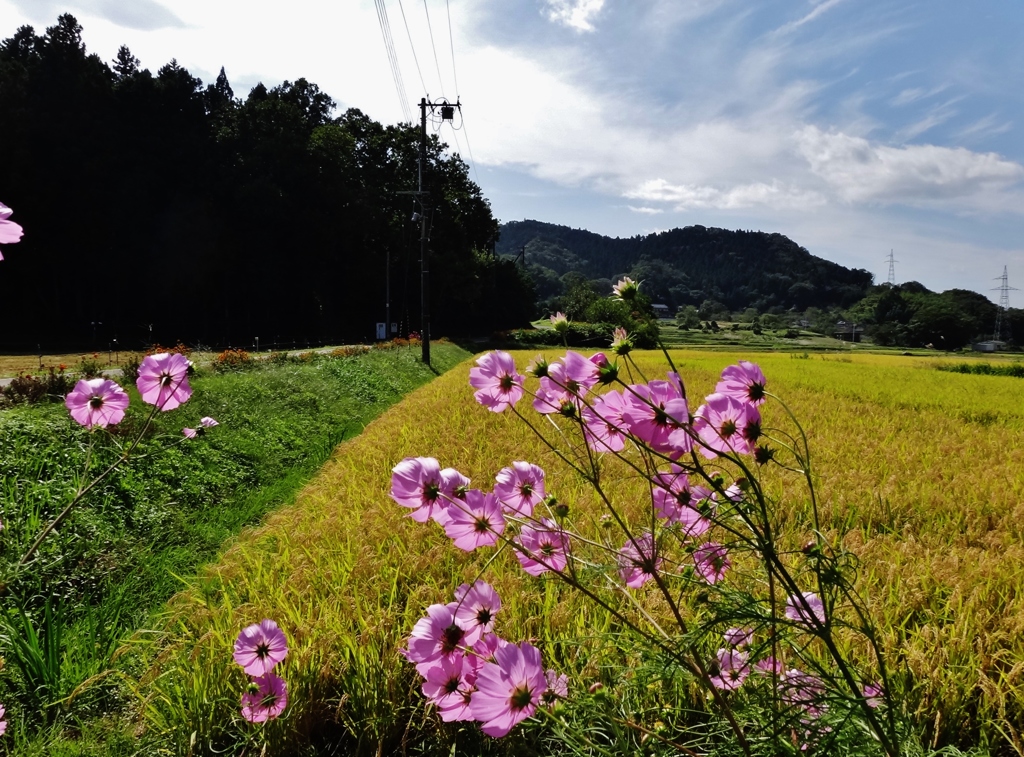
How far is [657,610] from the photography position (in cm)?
208

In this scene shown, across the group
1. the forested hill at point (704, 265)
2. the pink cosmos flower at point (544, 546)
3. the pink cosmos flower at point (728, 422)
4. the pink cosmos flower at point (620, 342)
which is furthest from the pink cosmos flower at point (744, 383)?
the forested hill at point (704, 265)

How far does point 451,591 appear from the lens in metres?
2.30

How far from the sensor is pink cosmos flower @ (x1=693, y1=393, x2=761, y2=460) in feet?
3.33

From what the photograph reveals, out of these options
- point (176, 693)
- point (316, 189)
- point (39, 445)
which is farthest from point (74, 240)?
point (176, 693)

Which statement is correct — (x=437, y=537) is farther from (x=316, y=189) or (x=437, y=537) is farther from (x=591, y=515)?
(x=316, y=189)

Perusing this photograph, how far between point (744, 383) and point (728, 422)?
91 millimetres

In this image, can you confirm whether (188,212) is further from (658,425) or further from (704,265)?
(704,265)

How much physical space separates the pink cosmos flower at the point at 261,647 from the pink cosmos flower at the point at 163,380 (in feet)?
1.93

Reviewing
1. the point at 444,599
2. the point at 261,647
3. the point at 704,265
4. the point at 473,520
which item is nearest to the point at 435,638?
the point at 473,520

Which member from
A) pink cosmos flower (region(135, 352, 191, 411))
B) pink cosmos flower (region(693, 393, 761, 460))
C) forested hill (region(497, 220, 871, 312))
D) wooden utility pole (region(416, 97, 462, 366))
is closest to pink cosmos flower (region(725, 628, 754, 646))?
pink cosmos flower (region(693, 393, 761, 460))

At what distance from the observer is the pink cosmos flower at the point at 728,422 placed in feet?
3.33

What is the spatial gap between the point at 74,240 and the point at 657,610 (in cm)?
3222

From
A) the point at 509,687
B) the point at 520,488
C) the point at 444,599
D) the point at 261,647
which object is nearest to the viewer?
the point at 509,687

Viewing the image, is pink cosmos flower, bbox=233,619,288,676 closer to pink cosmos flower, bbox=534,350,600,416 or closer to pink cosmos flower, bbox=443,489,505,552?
pink cosmos flower, bbox=443,489,505,552
